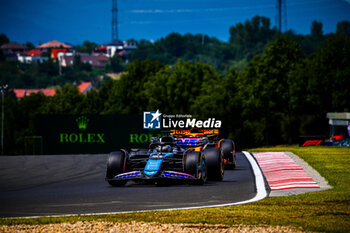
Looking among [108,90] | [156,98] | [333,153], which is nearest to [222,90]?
[156,98]

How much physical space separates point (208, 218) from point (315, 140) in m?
27.6

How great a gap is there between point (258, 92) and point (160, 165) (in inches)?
2211

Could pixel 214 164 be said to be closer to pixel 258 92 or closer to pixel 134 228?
pixel 134 228

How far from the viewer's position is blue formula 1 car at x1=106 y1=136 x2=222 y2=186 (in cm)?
1670

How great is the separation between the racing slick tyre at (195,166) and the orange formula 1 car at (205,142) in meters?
3.46

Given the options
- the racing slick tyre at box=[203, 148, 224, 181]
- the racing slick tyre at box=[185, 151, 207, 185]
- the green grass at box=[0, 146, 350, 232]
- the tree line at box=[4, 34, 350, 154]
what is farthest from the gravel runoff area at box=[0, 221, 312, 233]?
the tree line at box=[4, 34, 350, 154]

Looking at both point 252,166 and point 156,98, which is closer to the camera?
point 252,166

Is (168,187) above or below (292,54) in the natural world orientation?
below

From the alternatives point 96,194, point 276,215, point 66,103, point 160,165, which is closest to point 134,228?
point 276,215

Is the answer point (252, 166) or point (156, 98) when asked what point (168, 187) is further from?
point (156, 98)

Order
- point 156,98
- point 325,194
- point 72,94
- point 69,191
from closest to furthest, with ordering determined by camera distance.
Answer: point 325,194, point 69,191, point 156,98, point 72,94

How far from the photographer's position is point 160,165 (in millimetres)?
16797

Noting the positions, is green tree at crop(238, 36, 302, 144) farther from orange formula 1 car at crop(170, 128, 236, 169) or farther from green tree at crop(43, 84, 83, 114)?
orange formula 1 car at crop(170, 128, 236, 169)

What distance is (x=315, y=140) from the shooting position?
37.0 metres
